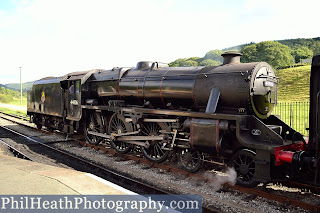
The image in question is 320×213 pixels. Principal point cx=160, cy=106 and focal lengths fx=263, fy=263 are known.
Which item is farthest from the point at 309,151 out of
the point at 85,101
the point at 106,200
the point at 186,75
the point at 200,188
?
the point at 85,101

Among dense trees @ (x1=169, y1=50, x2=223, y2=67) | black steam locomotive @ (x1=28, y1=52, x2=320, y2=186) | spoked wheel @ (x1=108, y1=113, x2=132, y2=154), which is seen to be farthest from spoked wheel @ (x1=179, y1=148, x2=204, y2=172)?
dense trees @ (x1=169, y1=50, x2=223, y2=67)

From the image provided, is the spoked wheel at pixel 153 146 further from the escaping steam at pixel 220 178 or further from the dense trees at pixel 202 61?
the dense trees at pixel 202 61

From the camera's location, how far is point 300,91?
39531 mm

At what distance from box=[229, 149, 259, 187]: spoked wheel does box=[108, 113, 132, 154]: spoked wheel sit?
4.04 metres

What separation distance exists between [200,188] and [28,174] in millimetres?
4066

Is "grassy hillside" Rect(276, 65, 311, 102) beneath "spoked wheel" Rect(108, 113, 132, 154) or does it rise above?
above

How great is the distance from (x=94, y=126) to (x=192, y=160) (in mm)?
5317

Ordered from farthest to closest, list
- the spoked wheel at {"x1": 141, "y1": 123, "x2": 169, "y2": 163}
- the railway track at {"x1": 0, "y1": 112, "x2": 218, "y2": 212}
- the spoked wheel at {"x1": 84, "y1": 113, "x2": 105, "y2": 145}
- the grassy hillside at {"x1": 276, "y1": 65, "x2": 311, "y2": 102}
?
the grassy hillside at {"x1": 276, "y1": 65, "x2": 311, "y2": 102} < the spoked wheel at {"x1": 84, "y1": 113, "x2": 105, "y2": 145} < the spoked wheel at {"x1": 141, "y1": 123, "x2": 169, "y2": 163} < the railway track at {"x1": 0, "y1": 112, "x2": 218, "y2": 212}

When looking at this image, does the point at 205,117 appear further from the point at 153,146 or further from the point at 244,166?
the point at 153,146

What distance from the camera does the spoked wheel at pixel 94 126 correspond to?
431 inches

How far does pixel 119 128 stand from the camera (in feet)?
32.3

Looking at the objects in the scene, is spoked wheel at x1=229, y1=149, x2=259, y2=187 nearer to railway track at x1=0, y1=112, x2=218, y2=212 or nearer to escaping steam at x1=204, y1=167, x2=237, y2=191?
escaping steam at x1=204, y1=167, x2=237, y2=191

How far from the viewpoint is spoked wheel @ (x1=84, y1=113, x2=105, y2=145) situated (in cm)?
1095

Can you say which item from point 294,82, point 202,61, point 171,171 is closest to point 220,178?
point 171,171
